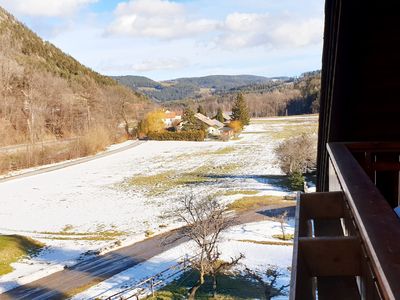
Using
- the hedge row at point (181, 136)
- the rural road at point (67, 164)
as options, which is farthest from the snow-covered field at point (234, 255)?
the hedge row at point (181, 136)

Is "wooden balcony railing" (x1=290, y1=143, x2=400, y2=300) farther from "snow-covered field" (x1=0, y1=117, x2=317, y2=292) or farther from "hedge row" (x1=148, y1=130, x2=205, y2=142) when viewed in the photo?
"hedge row" (x1=148, y1=130, x2=205, y2=142)

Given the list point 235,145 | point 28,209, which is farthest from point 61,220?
point 235,145

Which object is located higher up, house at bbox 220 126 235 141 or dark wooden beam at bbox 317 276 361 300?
dark wooden beam at bbox 317 276 361 300

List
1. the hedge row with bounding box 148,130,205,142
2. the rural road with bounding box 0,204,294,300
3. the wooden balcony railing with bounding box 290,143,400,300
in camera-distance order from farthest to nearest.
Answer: the hedge row with bounding box 148,130,205,142, the rural road with bounding box 0,204,294,300, the wooden balcony railing with bounding box 290,143,400,300

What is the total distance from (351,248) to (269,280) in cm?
1244

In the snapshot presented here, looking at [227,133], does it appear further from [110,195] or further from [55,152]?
[110,195]

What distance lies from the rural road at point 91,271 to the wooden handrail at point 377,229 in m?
12.5

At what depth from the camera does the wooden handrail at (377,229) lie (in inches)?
33.7

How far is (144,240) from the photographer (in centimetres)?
1792

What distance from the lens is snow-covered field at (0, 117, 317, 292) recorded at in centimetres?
1761

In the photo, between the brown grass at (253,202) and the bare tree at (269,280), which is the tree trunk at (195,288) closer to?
the bare tree at (269,280)

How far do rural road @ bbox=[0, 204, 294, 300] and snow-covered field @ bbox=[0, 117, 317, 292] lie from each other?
556 mm

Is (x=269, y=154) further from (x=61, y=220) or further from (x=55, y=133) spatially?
(x=55, y=133)

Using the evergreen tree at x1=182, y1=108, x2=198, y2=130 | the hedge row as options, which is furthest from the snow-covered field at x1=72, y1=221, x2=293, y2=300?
the evergreen tree at x1=182, y1=108, x2=198, y2=130
